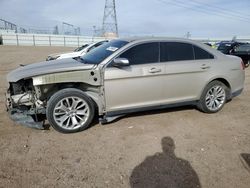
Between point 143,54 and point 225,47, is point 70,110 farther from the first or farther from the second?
point 225,47

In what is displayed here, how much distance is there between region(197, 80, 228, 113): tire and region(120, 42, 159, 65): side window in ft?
4.78

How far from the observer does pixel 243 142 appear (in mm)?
3947

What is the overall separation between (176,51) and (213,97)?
1.43 m

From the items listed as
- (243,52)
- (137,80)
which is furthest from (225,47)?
(137,80)

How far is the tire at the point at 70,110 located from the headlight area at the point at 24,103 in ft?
1.07

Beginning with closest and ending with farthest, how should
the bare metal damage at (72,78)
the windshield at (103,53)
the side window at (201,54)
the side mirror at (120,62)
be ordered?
1. the bare metal damage at (72,78)
2. the side mirror at (120,62)
3. the windshield at (103,53)
4. the side window at (201,54)

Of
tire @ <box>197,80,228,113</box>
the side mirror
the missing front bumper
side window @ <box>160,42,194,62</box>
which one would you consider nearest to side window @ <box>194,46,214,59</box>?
side window @ <box>160,42,194,62</box>

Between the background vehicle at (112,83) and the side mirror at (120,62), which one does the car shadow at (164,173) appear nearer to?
the background vehicle at (112,83)

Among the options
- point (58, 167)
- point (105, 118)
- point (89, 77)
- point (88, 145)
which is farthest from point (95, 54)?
point (58, 167)

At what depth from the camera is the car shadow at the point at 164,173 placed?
2.83 m

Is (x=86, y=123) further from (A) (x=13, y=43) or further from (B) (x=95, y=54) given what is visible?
(A) (x=13, y=43)

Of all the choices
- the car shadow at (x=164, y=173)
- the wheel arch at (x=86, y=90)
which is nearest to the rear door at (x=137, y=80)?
the wheel arch at (x=86, y=90)

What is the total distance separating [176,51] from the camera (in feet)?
15.5

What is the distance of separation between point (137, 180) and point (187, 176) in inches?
26.2
